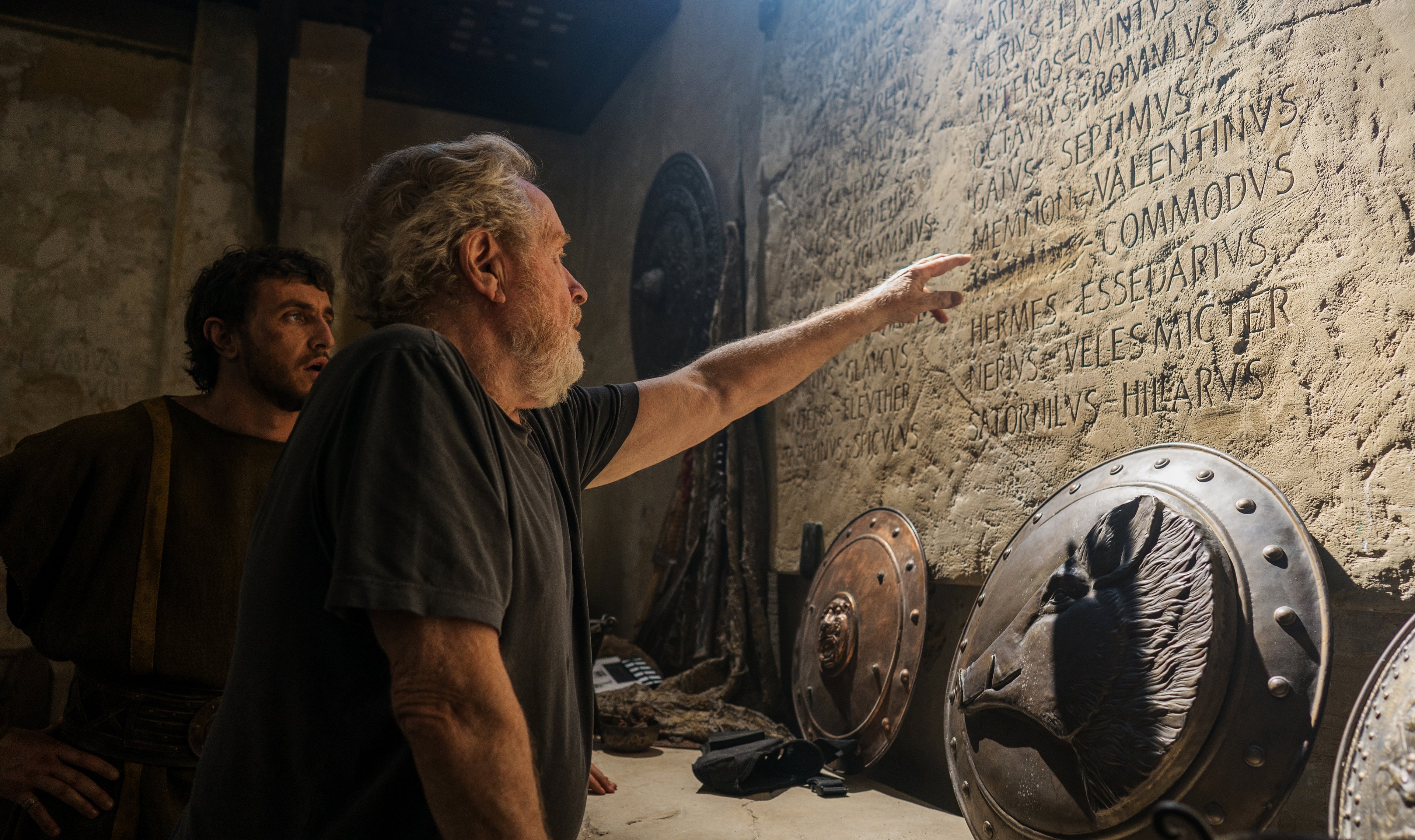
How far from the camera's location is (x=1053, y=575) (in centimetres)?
177

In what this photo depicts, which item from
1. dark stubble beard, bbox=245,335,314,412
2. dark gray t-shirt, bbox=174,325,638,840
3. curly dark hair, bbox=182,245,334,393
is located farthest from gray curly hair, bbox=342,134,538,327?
curly dark hair, bbox=182,245,334,393

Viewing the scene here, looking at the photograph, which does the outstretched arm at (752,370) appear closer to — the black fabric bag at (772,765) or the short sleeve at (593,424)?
the short sleeve at (593,424)

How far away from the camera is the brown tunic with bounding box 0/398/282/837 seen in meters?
1.79

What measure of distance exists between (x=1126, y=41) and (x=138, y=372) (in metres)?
5.66

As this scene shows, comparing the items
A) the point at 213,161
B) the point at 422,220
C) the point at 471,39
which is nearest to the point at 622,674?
the point at 422,220

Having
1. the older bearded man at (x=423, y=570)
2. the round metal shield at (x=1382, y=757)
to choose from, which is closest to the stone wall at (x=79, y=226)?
the older bearded man at (x=423, y=570)

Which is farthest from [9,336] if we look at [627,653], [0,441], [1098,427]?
[1098,427]

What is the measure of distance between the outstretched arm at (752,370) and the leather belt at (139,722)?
950mm

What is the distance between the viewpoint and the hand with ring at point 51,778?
1.71m

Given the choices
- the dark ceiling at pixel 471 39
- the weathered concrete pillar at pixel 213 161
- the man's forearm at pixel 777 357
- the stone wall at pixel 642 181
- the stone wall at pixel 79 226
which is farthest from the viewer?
the dark ceiling at pixel 471 39

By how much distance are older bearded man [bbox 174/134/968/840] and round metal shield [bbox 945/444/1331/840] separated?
2.84 feet

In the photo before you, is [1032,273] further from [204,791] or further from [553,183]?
[553,183]

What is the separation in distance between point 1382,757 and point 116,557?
2200mm

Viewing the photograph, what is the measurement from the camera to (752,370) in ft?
6.18
